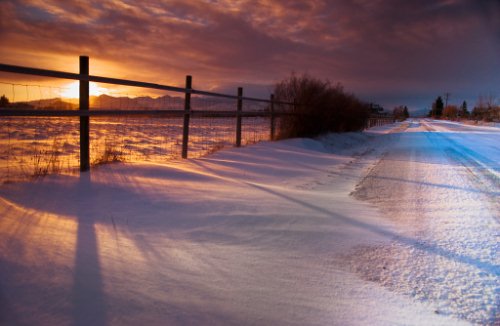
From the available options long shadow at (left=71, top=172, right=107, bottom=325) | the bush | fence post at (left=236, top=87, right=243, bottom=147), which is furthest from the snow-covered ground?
the bush

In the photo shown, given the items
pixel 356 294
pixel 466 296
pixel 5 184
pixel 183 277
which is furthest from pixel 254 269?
pixel 5 184

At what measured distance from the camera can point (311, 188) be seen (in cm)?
627

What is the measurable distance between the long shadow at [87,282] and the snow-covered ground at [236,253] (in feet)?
0.03

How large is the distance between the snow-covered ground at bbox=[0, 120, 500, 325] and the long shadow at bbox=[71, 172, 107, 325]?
10 mm

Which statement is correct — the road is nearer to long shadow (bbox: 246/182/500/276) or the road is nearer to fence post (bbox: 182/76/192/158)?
long shadow (bbox: 246/182/500/276)

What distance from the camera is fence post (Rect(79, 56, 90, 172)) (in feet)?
18.6

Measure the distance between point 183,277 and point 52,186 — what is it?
2993 millimetres

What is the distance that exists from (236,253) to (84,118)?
3.95m

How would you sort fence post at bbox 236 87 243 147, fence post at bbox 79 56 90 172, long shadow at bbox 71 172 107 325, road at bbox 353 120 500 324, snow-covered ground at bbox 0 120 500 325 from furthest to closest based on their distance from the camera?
fence post at bbox 236 87 243 147 → fence post at bbox 79 56 90 172 → road at bbox 353 120 500 324 → snow-covered ground at bbox 0 120 500 325 → long shadow at bbox 71 172 107 325

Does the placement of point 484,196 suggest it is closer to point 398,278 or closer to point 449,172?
point 449,172

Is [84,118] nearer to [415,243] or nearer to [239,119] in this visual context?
[415,243]

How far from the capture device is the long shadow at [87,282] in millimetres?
2020

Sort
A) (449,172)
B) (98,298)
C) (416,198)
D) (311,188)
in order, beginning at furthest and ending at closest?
(449,172) < (311,188) < (416,198) < (98,298)

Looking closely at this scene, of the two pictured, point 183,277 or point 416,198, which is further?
point 416,198
